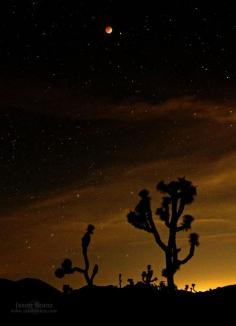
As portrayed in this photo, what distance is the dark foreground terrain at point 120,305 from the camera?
13.2 m

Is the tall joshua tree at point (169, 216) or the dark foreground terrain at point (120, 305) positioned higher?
the tall joshua tree at point (169, 216)

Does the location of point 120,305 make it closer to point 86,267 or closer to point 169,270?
point 169,270

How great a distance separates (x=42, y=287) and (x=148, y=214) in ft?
19.5

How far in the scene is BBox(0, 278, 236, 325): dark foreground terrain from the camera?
13.2m

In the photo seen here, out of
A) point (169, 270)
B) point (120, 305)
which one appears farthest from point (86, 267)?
point (120, 305)

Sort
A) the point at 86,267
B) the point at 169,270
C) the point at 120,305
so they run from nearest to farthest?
the point at 120,305 < the point at 169,270 < the point at 86,267

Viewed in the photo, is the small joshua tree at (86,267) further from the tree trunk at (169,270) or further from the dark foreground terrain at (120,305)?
the dark foreground terrain at (120,305)

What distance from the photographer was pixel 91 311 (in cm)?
1343

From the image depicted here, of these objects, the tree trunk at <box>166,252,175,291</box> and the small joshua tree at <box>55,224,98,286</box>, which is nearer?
the tree trunk at <box>166,252,175,291</box>

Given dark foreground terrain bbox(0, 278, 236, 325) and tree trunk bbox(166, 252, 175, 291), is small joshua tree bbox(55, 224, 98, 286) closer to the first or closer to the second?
tree trunk bbox(166, 252, 175, 291)

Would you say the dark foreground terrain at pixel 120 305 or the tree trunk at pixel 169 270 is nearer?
the dark foreground terrain at pixel 120 305

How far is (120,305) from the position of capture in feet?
45.4

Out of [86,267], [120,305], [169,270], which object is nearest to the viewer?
[120,305]

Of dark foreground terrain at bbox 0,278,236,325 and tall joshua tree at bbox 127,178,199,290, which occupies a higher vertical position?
tall joshua tree at bbox 127,178,199,290
